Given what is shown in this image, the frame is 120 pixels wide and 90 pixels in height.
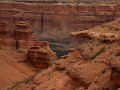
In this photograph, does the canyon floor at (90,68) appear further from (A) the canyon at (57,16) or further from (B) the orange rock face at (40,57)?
(A) the canyon at (57,16)

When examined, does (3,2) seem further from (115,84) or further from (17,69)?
(115,84)

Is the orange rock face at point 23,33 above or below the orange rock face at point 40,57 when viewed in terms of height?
above

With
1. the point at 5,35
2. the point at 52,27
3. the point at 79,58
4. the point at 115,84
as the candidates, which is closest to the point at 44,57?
the point at 5,35

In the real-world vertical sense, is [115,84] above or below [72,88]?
above

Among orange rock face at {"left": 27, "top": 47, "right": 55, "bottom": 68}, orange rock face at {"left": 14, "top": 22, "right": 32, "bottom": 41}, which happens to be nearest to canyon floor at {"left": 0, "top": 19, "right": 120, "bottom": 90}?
orange rock face at {"left": 27, "top": 47, "right": 55, "bottom": 68}

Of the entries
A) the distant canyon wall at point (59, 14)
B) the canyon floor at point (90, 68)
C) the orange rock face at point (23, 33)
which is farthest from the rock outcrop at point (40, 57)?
the distant canyon wall at point (59, 14)

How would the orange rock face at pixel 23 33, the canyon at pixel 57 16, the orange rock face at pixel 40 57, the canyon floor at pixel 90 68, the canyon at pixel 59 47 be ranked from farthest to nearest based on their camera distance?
the canyon at pixel 57 16, the orange rock face at pixel 23 33, the orange rock face at pixel 40 57, the canyon at pixel 59 47, the canyon floor at pixel 90 68

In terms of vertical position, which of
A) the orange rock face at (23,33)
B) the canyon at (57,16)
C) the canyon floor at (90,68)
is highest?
the canyon floor at (90,68)

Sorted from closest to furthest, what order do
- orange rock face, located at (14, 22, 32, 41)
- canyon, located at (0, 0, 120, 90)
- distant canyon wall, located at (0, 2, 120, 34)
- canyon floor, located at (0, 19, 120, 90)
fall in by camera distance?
canyon floor, located at (0, 19, 120, 90), canyon, located at (0, 0, 120, 90), orange rock face, located at (14, 22, 32, 41), distant canyon wall, located at (0, 2, 120, 34)

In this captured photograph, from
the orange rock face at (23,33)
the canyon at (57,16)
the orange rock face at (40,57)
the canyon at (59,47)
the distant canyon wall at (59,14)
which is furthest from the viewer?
the distant canyon wall at (59,14)

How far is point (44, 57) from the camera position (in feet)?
135

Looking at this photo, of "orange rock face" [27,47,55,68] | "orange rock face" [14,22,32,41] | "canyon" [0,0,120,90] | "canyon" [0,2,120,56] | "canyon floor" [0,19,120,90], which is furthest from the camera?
"canyon" [0,2,120,56]

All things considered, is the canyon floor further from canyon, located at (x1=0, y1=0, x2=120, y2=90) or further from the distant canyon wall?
the distant canyon wall

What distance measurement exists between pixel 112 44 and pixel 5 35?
96.0 feet
